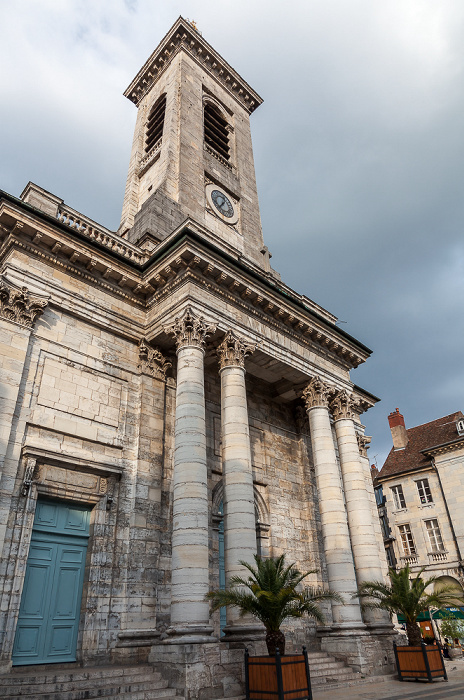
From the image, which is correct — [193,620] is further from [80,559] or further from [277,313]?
[277,313]

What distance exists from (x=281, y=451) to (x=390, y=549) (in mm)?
23051

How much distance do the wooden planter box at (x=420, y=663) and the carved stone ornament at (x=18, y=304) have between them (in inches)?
495

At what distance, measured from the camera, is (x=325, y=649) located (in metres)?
13.5

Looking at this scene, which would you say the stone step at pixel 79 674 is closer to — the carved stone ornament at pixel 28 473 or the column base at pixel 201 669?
the column base at pixel 201 669

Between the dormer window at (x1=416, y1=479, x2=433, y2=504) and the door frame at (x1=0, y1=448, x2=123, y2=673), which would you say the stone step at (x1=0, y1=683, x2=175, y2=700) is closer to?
the door frame at (x1=0, y1=448, x2=123, y2=673)

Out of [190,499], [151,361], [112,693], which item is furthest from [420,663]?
[151,361]

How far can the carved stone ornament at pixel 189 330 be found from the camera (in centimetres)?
1273

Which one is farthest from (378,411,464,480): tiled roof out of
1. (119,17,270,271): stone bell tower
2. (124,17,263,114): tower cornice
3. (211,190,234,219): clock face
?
(124,17,263,114): tower cornice

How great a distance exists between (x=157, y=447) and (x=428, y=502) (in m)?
26.8

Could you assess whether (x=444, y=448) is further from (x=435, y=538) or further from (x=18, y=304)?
(x=18, y=304)

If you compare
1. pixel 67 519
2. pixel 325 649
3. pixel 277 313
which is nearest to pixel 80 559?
pixel 67 519

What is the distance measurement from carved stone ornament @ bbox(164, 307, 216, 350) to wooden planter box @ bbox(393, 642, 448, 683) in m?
9.45

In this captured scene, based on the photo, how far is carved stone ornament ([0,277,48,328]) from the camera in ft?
37.5

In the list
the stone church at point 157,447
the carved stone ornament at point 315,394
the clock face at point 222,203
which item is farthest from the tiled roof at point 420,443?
the clock face at point 222,203
